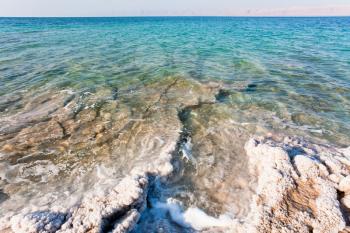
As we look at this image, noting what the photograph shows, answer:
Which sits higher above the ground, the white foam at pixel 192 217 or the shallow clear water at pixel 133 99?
the white foam at pixel 192 217

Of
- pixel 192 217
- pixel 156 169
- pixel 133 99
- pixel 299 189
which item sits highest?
pixel 299 189

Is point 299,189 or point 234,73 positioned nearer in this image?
point 299,189

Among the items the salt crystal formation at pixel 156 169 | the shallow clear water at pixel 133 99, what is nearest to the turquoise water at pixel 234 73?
the shallow clear water at pixel 133 99

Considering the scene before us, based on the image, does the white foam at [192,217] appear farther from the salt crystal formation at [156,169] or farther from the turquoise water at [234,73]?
the turquoise water at [234,73]

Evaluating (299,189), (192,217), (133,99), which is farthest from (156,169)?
(133,99)

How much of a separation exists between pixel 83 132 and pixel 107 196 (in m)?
4.10

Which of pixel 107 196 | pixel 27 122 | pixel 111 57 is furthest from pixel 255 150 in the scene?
pixel 111 57

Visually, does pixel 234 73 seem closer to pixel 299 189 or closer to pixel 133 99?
pixel 133 99

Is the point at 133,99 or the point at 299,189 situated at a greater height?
the point at 299,189

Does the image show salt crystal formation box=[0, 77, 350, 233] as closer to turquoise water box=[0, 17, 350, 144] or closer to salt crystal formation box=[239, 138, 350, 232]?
salt crystal formation box=[239, 138, 350, 232]

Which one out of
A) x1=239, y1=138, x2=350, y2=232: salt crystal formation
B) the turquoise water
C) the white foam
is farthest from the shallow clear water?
x1=239, y1=138, x2=350, y2=232: salt crystal formation

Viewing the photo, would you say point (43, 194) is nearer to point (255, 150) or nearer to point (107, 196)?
point (107, 196)

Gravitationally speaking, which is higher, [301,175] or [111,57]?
[301,175]

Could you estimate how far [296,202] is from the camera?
5.56 m
